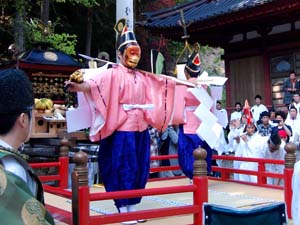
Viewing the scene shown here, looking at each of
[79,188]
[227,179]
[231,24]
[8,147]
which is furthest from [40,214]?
[231,24]

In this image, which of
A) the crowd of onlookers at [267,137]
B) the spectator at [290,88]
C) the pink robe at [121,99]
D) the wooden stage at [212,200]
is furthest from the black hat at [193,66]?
the spectator at [290,88]

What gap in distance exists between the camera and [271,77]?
10.0 m

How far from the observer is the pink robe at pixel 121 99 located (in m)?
4.07

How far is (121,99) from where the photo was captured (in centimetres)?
416

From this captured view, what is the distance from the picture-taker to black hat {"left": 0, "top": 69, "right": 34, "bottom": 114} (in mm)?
1517

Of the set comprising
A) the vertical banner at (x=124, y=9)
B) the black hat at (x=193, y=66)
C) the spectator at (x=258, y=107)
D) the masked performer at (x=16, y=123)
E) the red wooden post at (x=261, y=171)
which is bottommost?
the red wooden post at (x=261, y=171)

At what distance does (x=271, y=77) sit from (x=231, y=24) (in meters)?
1.59

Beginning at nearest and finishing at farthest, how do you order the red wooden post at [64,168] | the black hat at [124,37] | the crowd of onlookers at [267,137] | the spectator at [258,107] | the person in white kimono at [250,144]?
1. the black hat at [124,37]
2. the red wooden post at [64,168]
3. the crowd of onlookers at [267,137]
4. the person in white kimono at [250,144]
5. the spectator at [258,107]

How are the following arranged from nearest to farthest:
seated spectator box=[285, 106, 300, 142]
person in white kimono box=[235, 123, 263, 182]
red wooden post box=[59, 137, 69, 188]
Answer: red wooden post box=[59, 137, 69, 188]
person in white kimono box=[235, 123, 263, 182]
seated spectator box=[285, 106, 300, 142]

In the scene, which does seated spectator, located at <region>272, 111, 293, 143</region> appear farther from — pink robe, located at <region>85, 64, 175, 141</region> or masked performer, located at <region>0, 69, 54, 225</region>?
masked performer, located at <region>0, 69, 54, 225</region>

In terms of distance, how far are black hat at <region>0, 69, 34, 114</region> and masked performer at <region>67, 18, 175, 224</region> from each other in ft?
7.61

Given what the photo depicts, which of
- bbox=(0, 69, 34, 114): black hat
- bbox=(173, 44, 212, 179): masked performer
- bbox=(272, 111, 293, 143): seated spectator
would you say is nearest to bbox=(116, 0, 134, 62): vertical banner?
bbox=(173, 44, 212, 179): masked performer

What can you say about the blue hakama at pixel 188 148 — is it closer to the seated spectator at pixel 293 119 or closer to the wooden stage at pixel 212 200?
the wooden stage at pixel 212 200

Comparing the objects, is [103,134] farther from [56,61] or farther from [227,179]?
[56,61]
